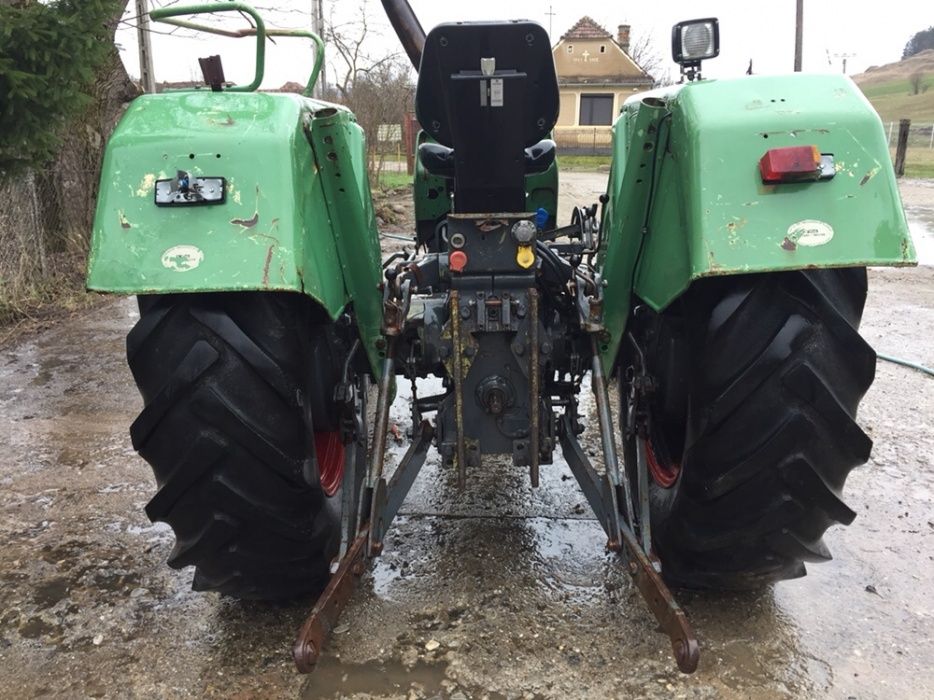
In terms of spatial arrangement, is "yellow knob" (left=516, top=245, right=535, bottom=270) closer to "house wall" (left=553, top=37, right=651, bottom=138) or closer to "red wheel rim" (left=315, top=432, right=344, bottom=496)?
"red wheel rim" (left=315, top=432, right=344, bottom=496)

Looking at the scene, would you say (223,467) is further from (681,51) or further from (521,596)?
(681,51)

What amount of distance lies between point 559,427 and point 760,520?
2.79 ft

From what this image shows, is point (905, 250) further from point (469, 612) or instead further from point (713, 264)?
point (469, 612)

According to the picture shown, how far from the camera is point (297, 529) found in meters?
2.30

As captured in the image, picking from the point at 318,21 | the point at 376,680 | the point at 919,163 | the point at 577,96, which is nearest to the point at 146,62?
the point at 318,21

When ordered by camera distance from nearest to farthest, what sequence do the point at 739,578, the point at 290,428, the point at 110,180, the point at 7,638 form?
the point at 110,180, the point at 290,428, the point at 739,578, the point at 7,638

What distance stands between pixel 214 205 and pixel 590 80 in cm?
3838

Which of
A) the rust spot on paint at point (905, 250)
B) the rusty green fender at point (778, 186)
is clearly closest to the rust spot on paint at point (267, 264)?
the rusty green fender at point (778, 186)

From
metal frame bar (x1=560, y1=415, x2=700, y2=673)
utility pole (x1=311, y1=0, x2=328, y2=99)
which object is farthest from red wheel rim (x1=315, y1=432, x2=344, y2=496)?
utility pole (x1=311, y1=0, x2=328, y2=99)

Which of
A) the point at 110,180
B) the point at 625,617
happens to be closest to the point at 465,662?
the point at 625,617

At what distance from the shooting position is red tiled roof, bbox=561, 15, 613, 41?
38.3 m

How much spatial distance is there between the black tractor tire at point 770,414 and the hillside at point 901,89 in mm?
45544

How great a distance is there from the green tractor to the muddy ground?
9.7 inches

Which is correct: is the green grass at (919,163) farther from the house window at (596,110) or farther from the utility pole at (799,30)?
the house window at (596,110)
